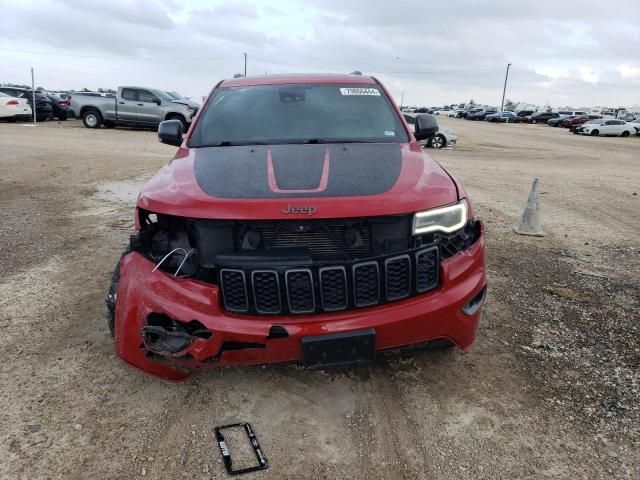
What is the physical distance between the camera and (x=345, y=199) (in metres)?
2.51

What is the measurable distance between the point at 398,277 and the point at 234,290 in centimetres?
80

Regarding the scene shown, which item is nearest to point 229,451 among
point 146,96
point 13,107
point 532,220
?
point 532,220

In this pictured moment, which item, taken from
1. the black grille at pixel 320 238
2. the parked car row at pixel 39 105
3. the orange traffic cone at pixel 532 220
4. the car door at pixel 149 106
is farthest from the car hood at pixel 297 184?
the parked car row at pixel 39 105

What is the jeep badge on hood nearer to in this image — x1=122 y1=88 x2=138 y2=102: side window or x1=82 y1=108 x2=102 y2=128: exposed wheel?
x1=122 y1=88 x2=138 y2=102: side window

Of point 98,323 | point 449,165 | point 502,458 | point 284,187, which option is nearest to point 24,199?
point 98,323

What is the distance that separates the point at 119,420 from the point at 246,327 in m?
0.88

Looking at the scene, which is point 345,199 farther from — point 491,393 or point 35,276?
point 35,276

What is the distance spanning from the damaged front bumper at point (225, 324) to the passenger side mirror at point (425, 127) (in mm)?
2057

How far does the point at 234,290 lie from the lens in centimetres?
245

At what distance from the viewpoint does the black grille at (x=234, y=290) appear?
2.43m

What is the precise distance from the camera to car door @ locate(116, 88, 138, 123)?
19922 millimetres

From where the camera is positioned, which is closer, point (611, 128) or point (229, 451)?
point (229, 451)

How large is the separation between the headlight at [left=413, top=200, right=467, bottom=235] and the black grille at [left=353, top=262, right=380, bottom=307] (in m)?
0.33

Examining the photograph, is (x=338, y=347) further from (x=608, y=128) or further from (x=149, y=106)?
(x=608, y=128)
